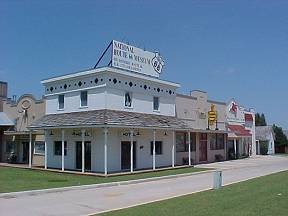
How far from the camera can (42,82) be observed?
34.4 metres

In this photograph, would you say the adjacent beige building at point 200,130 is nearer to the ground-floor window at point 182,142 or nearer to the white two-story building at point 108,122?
the ground-floor window at point 182,142

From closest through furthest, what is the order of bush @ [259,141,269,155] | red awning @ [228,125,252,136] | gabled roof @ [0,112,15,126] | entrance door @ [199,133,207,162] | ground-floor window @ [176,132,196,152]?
1. ground-floor window @ [176,132,196,152]
2. gabled roof @ [0,112,15,126]
3. entrance door @ [199,133,207,162]
4. red awning @ [228,125,252,136]
5. bush @ [259,141,269,155]

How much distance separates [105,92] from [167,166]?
8.90 m

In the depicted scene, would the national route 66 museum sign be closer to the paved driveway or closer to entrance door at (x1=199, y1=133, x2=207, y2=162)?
entrance door at (x1=199, y1=133, x2=207, y2=162)

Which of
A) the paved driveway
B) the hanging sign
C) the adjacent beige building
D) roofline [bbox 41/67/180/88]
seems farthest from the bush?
the paved driveway

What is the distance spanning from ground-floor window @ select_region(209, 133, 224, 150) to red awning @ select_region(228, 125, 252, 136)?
2.50 metres

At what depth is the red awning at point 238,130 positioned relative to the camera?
48306mm

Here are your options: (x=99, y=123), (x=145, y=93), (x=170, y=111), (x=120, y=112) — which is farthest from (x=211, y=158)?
(x=99, y=123)

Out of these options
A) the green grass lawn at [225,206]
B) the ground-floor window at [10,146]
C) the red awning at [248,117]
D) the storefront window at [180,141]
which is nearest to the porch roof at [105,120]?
the storefront window at [180,141]

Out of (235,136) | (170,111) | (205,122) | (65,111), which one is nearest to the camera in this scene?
(65,111)

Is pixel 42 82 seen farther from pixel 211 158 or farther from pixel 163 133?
pixel 211 158

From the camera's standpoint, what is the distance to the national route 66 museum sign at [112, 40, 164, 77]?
30827 millimetres

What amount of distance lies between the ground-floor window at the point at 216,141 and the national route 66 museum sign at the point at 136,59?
1211 cm

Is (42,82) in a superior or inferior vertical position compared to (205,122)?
superior
